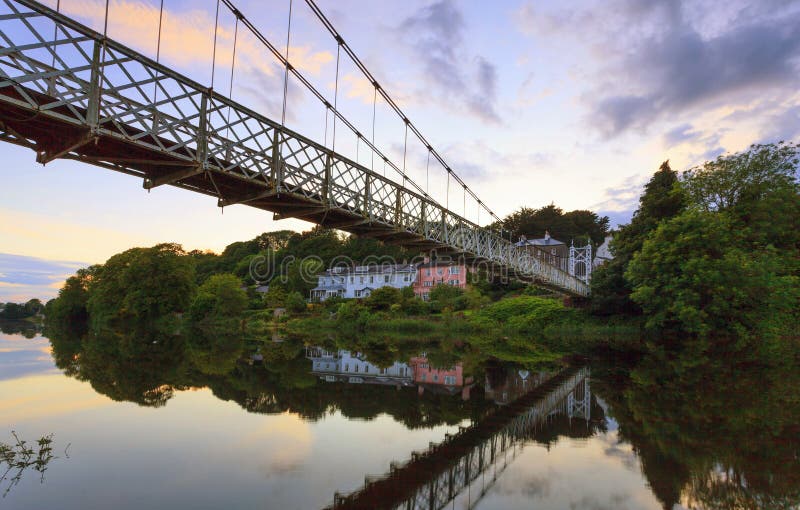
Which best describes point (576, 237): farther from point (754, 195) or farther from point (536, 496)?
point (536, 496)

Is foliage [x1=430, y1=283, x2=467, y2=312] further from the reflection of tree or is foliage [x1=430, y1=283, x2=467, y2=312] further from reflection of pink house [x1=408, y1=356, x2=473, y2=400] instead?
the reflection of tree

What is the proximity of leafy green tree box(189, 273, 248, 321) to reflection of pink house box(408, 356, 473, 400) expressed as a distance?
37.0m

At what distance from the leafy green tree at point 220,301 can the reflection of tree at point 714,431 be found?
147ft

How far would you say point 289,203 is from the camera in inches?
579

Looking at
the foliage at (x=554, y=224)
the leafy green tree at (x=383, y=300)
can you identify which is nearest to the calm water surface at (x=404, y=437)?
the leafy green tree at (x=383, y=300)

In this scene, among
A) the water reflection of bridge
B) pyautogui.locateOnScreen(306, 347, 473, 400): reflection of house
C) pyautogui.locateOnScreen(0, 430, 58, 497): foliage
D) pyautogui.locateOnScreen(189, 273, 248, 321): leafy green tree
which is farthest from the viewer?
pyautogui.locateOnScreen(189, 273, 248, 321): leafy green tree

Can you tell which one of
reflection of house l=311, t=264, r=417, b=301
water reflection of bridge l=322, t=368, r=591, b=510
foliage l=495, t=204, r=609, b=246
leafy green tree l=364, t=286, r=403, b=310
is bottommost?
water reflection of bridge l=322, t=368, r=591, b=510

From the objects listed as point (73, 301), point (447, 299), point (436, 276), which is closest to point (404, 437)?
point (447, 299)

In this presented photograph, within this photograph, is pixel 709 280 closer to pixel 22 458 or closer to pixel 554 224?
pixel 22 458

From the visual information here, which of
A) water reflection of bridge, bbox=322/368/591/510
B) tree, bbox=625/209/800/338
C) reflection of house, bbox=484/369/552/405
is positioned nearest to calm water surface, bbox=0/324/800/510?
water reflection of bridge, bbox=322/368/591/510

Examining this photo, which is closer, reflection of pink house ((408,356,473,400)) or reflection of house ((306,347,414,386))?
reflection of pink house ((408,356,473,400))

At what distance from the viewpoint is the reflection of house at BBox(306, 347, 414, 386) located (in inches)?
798

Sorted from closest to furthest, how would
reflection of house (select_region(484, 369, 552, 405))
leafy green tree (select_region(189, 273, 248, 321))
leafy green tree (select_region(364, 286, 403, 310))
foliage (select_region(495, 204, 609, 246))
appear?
1. reflection of house (select_region(484, 369, 552, 405))
2. leafy green tree (select_region(364, 286, 403, 310))
3. leafy green tree (select_region(189, 273, 248, 321))
4. foliage (select_region(495, 204, 609, 246))

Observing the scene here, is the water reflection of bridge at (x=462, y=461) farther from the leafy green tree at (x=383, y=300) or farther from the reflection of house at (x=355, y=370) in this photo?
the leafy green tree at (x=383, y=300)
